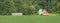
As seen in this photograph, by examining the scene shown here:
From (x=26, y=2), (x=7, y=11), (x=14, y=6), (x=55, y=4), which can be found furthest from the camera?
(x=55, y=4)

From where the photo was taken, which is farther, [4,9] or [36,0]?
[36,0]

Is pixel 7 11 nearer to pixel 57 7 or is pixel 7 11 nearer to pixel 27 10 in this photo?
pixel 27 10

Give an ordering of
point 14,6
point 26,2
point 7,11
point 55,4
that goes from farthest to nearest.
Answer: point 55,4, point 26,2, point 14,6, point 7,11

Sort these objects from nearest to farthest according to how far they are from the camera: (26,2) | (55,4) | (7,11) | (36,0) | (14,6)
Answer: (7,11) → (14,6) → (26,2) → (55,4) → (36,0)

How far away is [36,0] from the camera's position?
19656mm

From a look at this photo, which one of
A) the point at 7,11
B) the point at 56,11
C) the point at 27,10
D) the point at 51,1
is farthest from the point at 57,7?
the point at 7,11

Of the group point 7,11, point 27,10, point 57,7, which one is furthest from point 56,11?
point 7,11

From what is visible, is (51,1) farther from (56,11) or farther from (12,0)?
(12,0)

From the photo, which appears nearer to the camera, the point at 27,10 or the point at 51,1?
the point at 27,10

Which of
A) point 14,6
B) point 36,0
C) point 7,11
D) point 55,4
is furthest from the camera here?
point 36,0

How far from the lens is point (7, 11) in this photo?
47.3 feet

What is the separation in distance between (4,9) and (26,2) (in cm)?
274

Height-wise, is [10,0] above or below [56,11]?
above

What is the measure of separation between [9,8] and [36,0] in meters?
5.20
